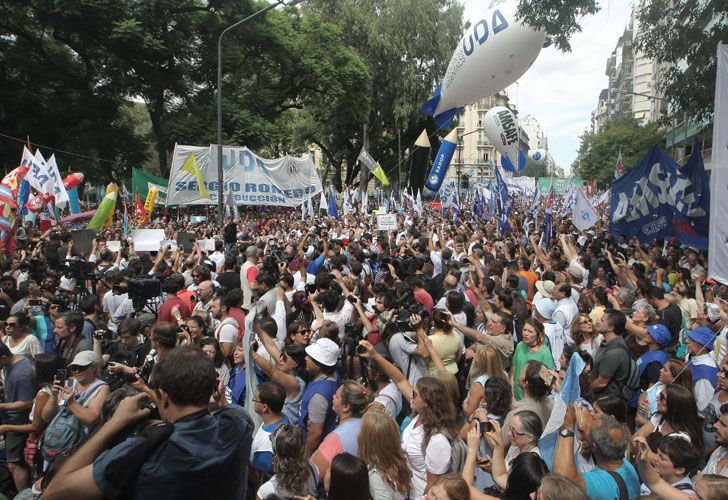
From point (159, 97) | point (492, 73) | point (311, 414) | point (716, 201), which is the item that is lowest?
point (311, 414)

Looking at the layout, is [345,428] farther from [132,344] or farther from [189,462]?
[132,344]

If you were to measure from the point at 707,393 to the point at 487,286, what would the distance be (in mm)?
3068

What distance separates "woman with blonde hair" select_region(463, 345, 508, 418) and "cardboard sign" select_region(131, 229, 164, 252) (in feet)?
24.5

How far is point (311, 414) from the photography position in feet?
13.5

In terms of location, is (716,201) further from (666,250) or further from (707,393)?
(666,250)

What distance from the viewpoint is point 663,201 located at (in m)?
10.7

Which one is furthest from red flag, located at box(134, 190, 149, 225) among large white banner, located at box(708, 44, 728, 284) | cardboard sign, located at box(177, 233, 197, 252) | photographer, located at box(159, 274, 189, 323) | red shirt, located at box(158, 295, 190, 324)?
large white banner, located at box(708, 44, 728, 284)

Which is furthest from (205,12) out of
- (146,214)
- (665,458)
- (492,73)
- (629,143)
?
(629,143)

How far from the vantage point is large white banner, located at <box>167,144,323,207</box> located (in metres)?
18.0

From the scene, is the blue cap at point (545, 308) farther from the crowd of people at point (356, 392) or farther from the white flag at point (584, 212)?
the white flag at point (584, 212)

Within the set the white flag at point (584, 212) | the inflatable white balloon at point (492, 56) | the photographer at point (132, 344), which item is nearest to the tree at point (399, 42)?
the inflatable white balloon at point (492, 56)

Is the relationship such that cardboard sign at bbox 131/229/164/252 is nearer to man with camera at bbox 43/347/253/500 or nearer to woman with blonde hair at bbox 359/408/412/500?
woman with blonde hair at bbox 359/408/412/500

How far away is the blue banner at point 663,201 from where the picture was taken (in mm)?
9781

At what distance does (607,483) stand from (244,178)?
17442 millimetres
